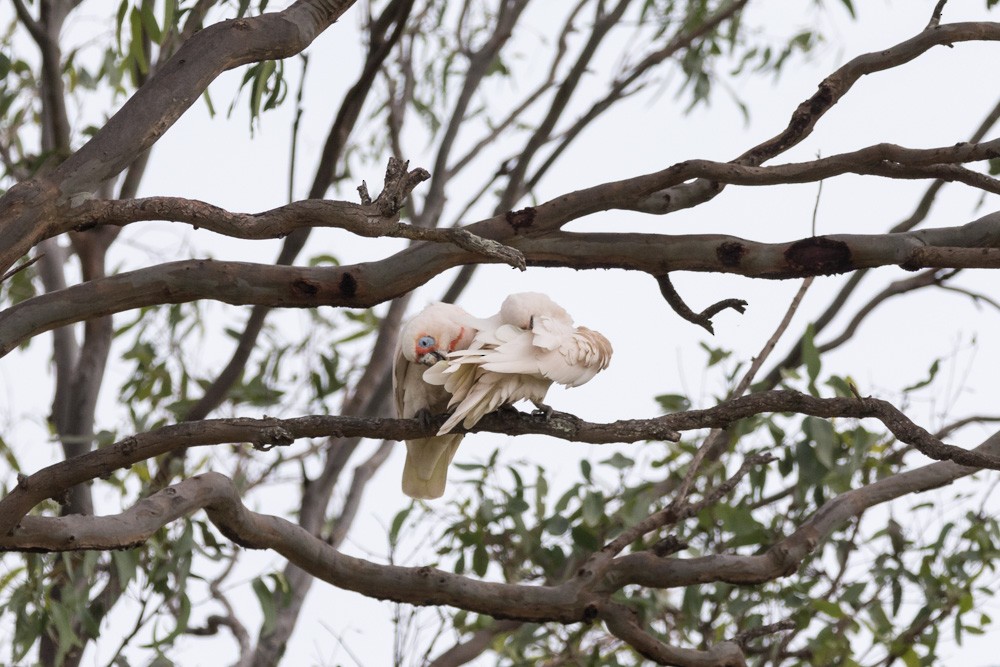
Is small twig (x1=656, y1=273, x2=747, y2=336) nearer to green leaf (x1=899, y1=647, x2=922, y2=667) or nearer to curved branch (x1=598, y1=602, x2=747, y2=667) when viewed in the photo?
curved branch (x1=598, y1=602, x2=747, y2=667)

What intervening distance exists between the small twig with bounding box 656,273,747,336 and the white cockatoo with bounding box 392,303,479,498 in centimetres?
43

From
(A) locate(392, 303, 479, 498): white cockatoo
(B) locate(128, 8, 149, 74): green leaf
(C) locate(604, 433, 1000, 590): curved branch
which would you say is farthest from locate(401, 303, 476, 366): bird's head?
(B) locate(128, 8, 149, 74): green leaf

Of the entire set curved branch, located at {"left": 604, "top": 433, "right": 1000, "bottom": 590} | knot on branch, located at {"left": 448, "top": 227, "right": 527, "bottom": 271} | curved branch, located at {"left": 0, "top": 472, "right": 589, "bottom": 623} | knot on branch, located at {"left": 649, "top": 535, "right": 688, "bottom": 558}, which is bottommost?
curved branch, located at {"left": 0, "top": 472, "right": 589, "bottom": 623}

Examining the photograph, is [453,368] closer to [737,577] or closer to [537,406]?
[537,406]

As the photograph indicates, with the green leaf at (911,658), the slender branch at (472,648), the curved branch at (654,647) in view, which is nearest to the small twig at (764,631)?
the curved branch at (654,647)

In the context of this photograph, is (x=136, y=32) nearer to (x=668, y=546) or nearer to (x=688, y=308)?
(x=688, y=308)

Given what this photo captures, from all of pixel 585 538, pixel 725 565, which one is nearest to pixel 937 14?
pixel 725 565

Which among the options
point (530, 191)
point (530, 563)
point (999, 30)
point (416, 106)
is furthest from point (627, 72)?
point (999, 30)

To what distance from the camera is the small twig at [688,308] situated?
6.57 feet

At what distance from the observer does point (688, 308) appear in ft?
6.70

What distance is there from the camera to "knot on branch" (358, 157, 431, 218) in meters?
1.53

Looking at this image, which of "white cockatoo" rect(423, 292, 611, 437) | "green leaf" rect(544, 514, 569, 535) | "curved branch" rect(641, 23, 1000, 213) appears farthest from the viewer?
"green leaf" rect(544, 514, 569, 535)

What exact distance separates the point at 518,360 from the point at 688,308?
32cm

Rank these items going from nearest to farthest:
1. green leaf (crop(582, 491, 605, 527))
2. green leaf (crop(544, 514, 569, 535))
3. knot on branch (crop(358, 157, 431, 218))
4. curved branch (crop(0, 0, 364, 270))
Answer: knot on branch (crop(358, 157, 431, 218)) → curved branch (crop(0, 0, 364, 270)) → green leaf (crop(582, 491, 605, 527)) → green leaf (crop(544, 514, 569, 535))
